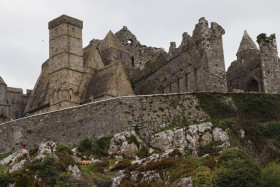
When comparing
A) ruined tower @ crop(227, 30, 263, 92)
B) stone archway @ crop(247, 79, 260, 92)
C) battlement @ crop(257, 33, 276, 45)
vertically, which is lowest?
stone archway @ crop(247, 79, 260, 92)

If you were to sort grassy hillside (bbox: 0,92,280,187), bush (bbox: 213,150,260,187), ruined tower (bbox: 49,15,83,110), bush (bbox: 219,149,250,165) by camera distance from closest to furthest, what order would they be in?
bush (bbox: 213,150,260,187), grassy hillside (bbox: 0,92,280,187), bush (bbox: 219,149,250,165), ruined tower (bbox: 49,15,83,110)

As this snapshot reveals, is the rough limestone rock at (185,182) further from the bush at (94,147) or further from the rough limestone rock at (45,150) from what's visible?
the bush at (94,147)

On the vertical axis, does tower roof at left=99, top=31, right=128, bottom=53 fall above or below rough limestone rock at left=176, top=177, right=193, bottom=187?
above

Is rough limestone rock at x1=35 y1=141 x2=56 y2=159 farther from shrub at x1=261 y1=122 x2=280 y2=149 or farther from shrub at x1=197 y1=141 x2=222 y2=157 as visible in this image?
shrub at x1=261 y1=122 x2=280 y2=149

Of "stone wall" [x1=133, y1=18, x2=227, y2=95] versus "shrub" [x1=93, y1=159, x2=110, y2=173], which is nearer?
"shrub" [x1=93, y1=159, x2=110, y2=173]

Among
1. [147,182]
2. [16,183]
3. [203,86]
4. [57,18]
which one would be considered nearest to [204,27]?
[203,86]

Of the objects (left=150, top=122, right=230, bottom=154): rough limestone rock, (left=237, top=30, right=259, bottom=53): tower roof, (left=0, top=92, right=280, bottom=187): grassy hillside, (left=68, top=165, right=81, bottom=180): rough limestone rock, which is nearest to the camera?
(left=0, top=92, right=280, bottom=187): grassy hillside

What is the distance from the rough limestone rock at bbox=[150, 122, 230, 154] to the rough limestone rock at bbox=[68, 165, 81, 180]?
12.3 metres

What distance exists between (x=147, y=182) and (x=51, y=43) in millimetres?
29947

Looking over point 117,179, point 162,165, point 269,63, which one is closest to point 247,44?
point 269,63

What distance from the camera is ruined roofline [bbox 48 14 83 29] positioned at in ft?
225

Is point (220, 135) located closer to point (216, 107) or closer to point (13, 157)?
point (216, 107)

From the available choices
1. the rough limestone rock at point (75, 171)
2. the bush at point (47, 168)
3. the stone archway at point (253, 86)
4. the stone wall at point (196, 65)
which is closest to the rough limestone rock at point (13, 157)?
the bush at point (47, 168)

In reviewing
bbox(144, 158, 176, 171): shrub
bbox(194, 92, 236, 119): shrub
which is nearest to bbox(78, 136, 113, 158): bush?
bbox(144, 158, 176, 171): shrub
